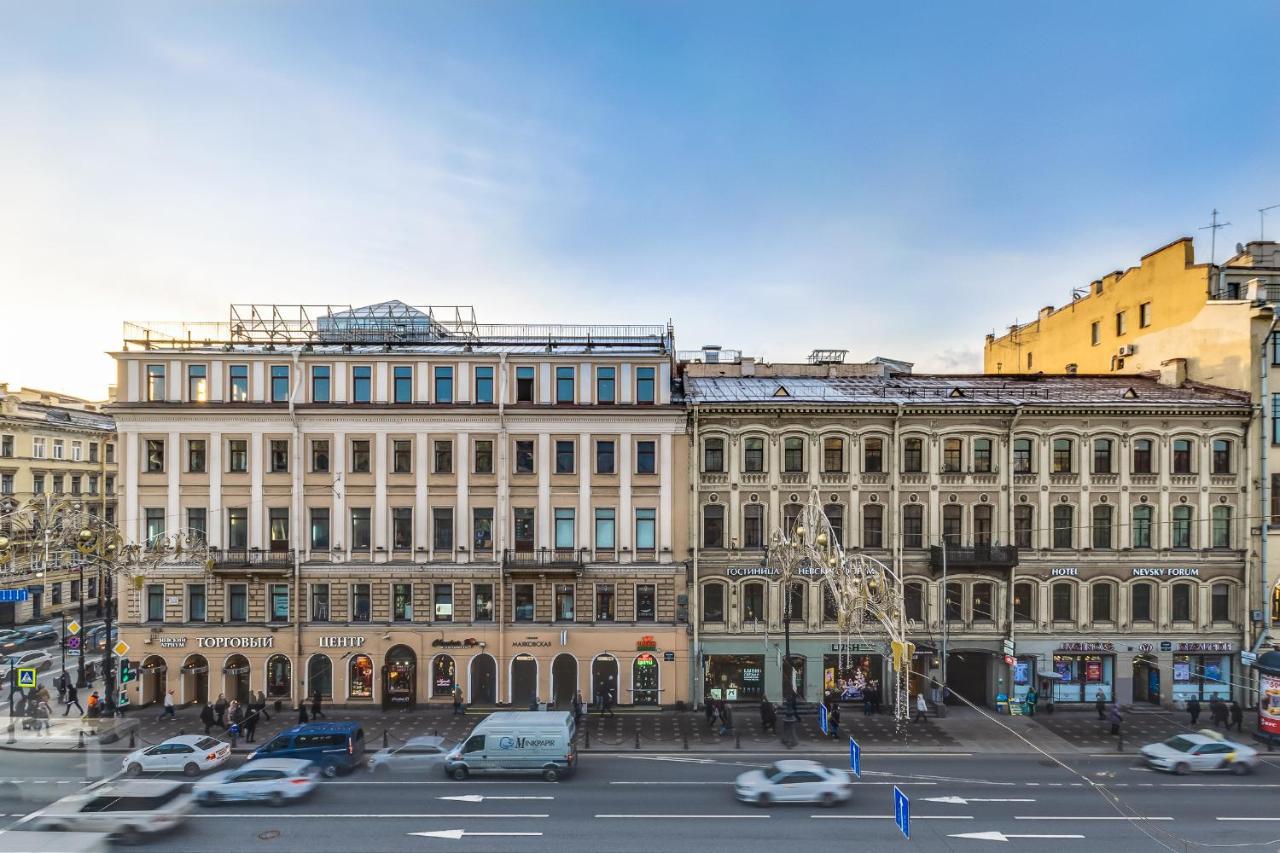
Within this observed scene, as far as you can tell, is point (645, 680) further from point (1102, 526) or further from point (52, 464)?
point (52, 464)

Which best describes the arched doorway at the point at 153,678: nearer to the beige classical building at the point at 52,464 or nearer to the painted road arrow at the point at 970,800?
the beige classical building at the point at 52,464

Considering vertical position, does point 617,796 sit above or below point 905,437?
below

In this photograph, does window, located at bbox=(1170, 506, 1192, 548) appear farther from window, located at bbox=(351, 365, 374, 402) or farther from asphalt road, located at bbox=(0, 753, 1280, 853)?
window, located at bbox=(351, 365, 374, 402)

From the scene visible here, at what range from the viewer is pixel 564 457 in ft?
118

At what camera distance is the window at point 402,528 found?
1411 inches

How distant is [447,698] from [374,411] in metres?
14.1

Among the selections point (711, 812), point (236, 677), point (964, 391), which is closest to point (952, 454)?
point (964, 391)

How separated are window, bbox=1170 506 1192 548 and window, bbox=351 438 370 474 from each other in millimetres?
38294

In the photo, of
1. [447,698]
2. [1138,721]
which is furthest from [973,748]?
[447,698]

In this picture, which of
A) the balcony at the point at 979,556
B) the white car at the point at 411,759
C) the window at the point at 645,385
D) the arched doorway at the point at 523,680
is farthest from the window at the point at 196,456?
the balcony at the point at 979,556

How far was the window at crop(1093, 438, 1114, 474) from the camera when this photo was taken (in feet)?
118

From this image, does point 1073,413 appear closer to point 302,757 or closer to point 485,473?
point 485,473

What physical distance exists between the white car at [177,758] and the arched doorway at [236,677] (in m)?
8.73

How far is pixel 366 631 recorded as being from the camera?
35.6 metres
